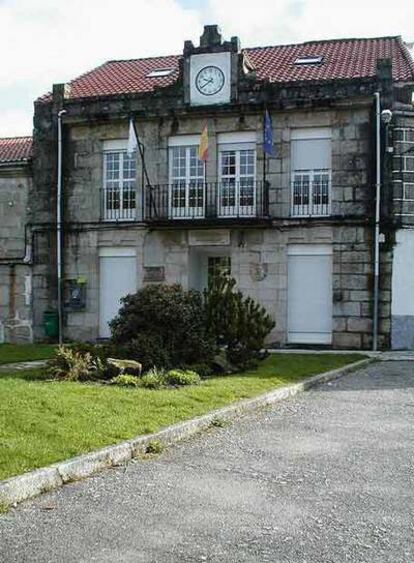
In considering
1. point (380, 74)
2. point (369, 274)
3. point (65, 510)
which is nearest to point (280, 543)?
point (65, 510)

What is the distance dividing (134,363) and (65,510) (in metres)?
7.15

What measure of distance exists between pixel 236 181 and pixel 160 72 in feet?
20.1

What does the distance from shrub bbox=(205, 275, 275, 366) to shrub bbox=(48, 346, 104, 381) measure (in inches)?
117

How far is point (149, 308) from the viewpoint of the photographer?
1473 centimetres

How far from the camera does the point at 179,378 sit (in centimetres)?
1287

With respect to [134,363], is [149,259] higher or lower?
higher

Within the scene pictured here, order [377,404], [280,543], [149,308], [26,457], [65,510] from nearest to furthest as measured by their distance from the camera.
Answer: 1. [280,543]
2. [65,510]
3. [26,457]
4. [377,404]
5. [149,308]

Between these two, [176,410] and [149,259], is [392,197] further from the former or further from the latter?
[176,410]

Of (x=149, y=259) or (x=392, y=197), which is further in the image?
(x=149, y=259)

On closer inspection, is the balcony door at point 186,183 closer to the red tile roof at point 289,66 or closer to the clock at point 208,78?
the clock at point 208,78

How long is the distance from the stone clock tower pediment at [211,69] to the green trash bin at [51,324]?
7.72 meters

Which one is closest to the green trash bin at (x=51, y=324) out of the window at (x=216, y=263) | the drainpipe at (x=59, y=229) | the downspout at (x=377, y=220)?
the drainpipe at (x=59, y=229)

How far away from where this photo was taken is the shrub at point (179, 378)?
12844 millimetres

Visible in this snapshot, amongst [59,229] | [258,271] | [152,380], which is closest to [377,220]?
[258,271]
